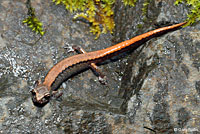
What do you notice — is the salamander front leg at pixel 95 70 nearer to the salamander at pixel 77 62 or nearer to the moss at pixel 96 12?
the salamander at pixel 77 62

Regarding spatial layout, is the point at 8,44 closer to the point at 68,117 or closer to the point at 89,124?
the point at 68,117

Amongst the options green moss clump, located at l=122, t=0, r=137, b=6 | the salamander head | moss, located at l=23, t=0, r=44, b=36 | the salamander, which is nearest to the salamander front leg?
the salamander

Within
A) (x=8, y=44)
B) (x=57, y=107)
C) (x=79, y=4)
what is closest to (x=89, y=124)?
(x=57, y=107)

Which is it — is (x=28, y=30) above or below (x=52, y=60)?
above

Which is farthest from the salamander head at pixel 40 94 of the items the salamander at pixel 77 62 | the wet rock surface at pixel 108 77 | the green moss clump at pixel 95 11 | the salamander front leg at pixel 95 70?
→ the green moss clump at pixel 95 11

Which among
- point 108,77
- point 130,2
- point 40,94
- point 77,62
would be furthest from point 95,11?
point 40,94

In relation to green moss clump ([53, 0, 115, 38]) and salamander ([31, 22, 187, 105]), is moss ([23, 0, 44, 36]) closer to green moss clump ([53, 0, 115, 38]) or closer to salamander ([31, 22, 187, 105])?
green moss clump ([53, 0, 115, 38])

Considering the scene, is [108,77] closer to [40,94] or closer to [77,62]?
[77,62]

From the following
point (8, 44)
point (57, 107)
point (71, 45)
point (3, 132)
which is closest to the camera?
point (3, 132)
